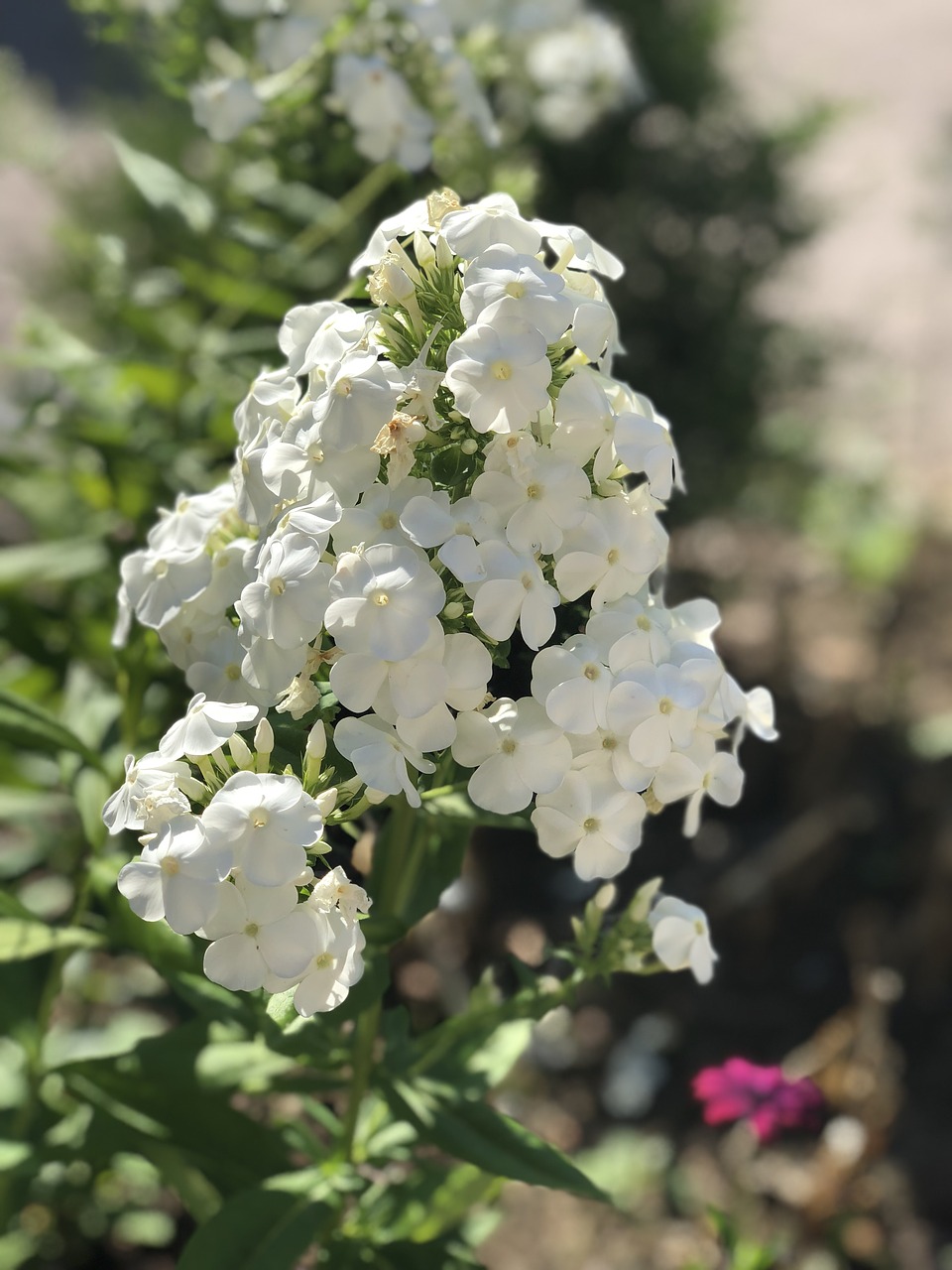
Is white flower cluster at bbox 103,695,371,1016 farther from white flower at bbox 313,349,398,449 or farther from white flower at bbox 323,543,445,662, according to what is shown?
white flower at bbox 313,349,398,449

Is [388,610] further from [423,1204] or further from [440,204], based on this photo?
[423,1204]

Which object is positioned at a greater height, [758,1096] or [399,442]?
[399,442]

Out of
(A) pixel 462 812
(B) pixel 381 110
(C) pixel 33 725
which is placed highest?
(B) pixel 381 110

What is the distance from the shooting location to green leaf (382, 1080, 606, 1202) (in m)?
1.03

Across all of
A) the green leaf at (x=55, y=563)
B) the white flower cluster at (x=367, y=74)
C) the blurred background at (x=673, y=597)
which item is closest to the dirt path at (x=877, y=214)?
the blurred background at (x=673, y=597)

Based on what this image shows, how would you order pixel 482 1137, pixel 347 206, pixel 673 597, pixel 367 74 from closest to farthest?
pixel 482 1137 → pixel 367 74 → pixel 347 206 → pixel 673 597

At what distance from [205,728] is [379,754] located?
0.12 metres

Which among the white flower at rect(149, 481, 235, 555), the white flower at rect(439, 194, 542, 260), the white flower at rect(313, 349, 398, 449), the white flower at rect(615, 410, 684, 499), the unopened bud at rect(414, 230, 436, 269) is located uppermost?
the white flower at rect(439, 194, 542, 260)

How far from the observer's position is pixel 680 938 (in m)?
1.03

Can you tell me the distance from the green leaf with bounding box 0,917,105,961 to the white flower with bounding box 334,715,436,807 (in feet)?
1.74

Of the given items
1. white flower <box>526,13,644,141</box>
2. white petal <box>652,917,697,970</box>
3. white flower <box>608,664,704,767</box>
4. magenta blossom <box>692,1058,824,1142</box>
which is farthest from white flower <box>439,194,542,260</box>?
white flower <box>526,13,644,141</box>

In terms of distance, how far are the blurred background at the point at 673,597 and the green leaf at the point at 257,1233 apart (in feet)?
0.98

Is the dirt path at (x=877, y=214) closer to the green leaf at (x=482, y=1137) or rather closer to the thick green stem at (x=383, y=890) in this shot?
the thick green stem at (x=383, y=890)

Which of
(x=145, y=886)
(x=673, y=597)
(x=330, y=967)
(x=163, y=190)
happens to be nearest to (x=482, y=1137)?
(x=330, y=967)
